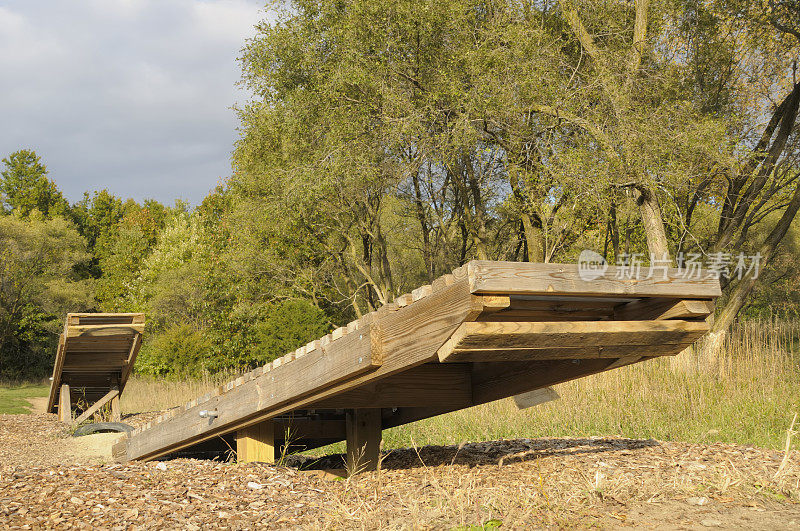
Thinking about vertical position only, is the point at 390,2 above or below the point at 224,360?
above

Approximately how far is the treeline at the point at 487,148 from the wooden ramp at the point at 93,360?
636 cm

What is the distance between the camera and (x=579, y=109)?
44.2 feet

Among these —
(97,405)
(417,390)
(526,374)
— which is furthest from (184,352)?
(526,374)

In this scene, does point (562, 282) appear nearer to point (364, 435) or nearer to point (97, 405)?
point (364, 435)

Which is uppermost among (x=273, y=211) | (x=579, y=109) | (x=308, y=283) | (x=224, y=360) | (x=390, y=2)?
(x=390, y=2)

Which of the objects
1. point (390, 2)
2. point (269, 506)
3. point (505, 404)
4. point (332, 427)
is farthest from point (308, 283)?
point (269, 506)

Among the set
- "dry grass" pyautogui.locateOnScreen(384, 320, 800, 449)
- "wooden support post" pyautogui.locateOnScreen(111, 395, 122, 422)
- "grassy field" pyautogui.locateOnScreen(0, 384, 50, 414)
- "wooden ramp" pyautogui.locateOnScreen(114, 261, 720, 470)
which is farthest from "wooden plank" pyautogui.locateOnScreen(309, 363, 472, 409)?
"grassy field" pyautogui.locateOnScreen(0, 384, 50, 414)

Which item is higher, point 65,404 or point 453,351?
point 453,351

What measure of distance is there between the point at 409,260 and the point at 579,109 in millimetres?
13776

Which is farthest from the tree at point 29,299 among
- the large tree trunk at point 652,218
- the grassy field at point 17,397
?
the large tree trunk at point 652,218

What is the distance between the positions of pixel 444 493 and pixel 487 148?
1397 centimetres

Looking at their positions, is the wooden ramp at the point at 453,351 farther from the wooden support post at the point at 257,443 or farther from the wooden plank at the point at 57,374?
the wooden plank at the point at 57,374

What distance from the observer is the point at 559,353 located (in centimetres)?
384

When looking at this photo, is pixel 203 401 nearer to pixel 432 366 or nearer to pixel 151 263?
pixel 432 366
